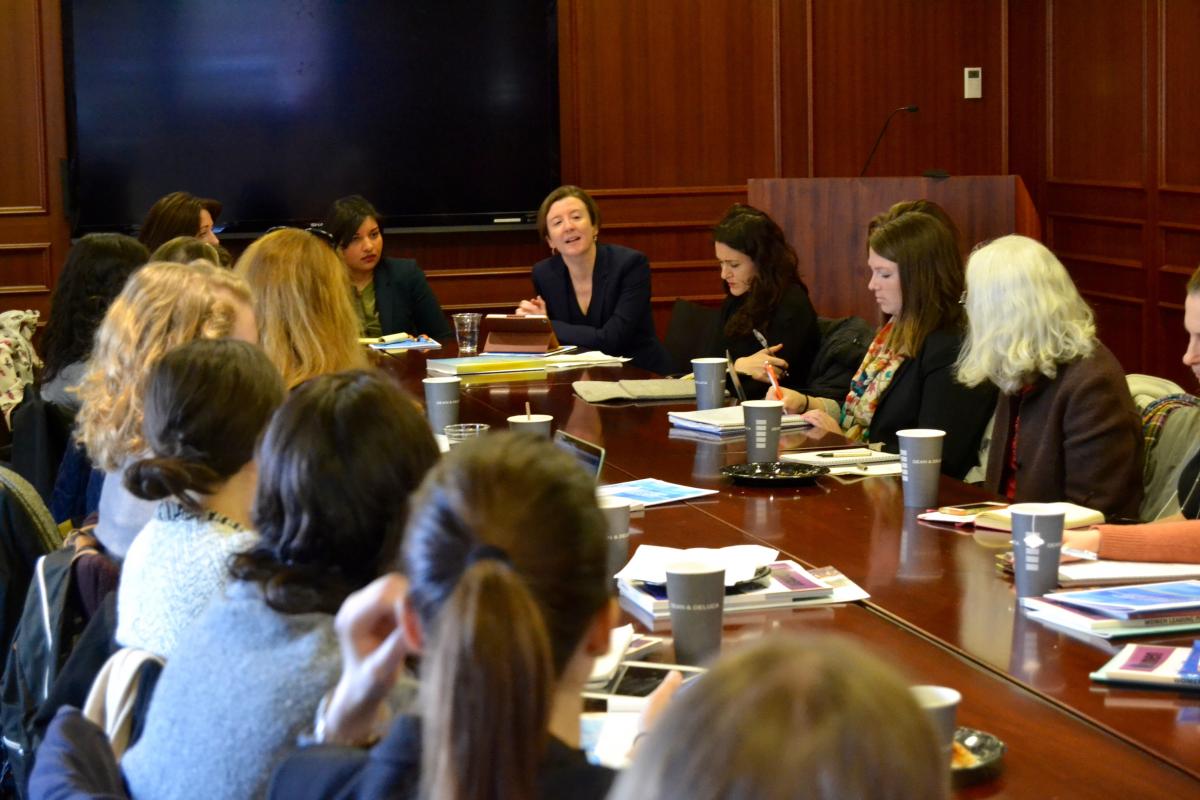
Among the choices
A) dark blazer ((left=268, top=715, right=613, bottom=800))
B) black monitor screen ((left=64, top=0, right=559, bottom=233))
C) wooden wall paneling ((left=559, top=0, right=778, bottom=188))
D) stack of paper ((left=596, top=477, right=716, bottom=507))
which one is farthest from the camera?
wooden wall paneling ((left=559, top=0, right=778, bottom=188))

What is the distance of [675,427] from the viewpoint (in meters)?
3.46

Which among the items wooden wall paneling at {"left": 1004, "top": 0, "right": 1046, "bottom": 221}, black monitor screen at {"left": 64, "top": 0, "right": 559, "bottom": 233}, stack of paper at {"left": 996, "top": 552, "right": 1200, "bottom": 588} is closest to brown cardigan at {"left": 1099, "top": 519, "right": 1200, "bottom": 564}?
stack of paper at {"left": 996, "top": 552, "right": 1200, "bottom": 588}

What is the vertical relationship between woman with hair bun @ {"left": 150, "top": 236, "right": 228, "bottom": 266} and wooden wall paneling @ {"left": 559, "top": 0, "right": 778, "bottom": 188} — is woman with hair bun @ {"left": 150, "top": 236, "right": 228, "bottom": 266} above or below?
below

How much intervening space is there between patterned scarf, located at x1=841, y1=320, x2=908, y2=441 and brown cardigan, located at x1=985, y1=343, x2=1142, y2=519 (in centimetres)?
61

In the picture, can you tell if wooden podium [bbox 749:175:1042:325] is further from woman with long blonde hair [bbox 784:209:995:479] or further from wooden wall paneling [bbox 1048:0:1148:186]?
woman with long blonde hair [bbox 784:209:995:479]

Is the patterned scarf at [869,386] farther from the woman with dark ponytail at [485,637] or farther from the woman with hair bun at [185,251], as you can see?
the woman with dark ponytail at [485,637]

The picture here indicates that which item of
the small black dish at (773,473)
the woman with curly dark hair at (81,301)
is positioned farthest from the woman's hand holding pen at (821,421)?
the woman with curly dark hair at (81,301)

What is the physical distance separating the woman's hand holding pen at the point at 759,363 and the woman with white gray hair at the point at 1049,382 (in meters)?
1.30

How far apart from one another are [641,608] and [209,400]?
645 mm

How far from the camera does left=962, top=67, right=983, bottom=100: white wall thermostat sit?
758 centimetres

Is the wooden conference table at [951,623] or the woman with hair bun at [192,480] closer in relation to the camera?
the wooden conference table at [951,623]

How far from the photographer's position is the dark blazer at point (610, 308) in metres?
5.11

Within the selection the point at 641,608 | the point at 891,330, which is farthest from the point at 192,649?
the point at 891,330

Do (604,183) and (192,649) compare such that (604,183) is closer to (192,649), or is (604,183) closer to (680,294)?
(680,294)
